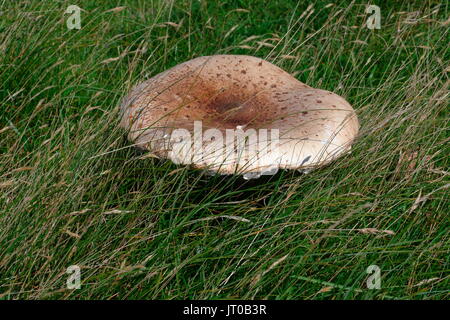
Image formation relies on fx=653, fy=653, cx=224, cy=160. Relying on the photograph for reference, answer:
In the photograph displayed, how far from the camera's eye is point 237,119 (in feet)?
10.4

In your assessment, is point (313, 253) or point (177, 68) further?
point (177, 68)

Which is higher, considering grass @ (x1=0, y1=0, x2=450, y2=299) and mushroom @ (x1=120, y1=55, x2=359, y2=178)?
mushroom @ (x1=120, y1=55, x2=359, y2=178)

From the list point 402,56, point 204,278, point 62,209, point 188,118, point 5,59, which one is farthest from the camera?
point 402,56

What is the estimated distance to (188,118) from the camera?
3.05m

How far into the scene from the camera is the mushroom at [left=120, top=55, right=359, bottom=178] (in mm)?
2725

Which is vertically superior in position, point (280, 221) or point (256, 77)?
point (256, 77)

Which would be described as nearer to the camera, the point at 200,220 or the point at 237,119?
the point at 200,220

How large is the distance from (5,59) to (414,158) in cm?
226

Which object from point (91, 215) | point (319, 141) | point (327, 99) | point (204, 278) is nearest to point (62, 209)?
point (91, 215)

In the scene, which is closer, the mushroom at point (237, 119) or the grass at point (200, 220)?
the grass at point (200, 220)

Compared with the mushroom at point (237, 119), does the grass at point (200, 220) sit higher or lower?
lower

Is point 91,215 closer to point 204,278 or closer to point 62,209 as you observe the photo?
point 62,209

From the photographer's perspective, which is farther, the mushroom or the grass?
the mushroom

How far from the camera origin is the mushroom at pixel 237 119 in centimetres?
272
